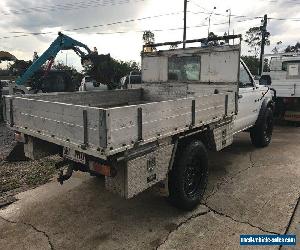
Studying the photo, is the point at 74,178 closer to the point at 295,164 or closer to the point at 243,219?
the point at 243,219

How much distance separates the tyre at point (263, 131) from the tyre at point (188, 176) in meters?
3.20

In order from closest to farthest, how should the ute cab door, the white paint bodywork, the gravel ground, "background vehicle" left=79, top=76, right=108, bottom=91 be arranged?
the gravel ground
the ute cab door
the white paint bodywork
"background vehicle" left=79, top=76, right=108, bottom=91

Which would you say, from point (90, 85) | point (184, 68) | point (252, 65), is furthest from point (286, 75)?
point (252, 65)

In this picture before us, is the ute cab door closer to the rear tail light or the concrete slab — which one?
the concrete slab

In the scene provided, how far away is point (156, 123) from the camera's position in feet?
11.7

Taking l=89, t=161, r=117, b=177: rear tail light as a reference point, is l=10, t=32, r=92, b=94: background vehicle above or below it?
above

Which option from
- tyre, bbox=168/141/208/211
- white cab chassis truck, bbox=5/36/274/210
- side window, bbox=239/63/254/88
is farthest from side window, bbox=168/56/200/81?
tyre, bbox=168/141/208/211

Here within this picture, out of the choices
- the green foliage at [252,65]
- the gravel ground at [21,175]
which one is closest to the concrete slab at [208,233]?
the gravel ground at [21,175]

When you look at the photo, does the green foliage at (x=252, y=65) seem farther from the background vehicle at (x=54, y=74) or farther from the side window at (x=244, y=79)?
the side window at (x=244, y=79)

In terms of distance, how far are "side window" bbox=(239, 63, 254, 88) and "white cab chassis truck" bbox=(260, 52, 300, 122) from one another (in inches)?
134

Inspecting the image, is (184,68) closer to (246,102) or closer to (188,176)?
(246,102)

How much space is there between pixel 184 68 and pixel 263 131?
2.59m

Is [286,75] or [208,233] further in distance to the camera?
[286,75]

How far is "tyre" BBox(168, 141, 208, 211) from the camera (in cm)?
408
